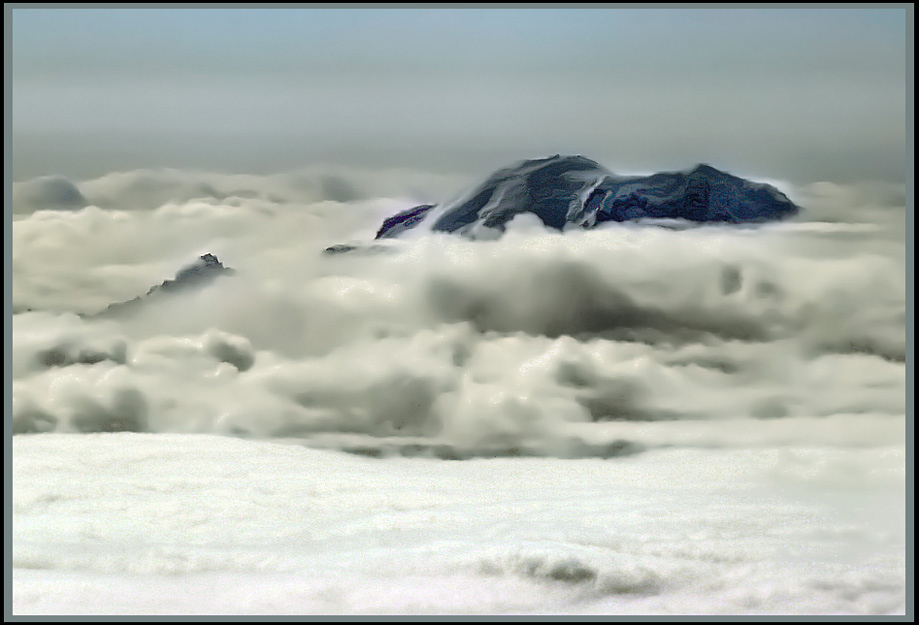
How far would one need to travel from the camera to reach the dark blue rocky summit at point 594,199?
73.0 feet

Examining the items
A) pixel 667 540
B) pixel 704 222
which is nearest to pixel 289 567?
pixel 667 540

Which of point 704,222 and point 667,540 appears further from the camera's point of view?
point 704,222

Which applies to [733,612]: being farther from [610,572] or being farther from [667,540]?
[667,540]

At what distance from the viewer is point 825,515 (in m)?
8.70

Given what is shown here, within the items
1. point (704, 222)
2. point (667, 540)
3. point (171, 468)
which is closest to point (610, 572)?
point (667, 540)

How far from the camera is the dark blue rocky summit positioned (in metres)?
22.3

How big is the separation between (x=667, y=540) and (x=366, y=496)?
3584 millimetres

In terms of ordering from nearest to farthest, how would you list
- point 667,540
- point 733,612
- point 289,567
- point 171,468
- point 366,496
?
point 733,612
point 289,567
point 667,540
point 366,496
point 171,468

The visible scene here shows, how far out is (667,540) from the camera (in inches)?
342

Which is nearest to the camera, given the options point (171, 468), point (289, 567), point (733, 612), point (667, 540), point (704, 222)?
point (733, 612)

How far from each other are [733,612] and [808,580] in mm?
920

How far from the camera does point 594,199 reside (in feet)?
74.6

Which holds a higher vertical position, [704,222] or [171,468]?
[704,222]

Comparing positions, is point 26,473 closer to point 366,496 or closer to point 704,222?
point 366,496
